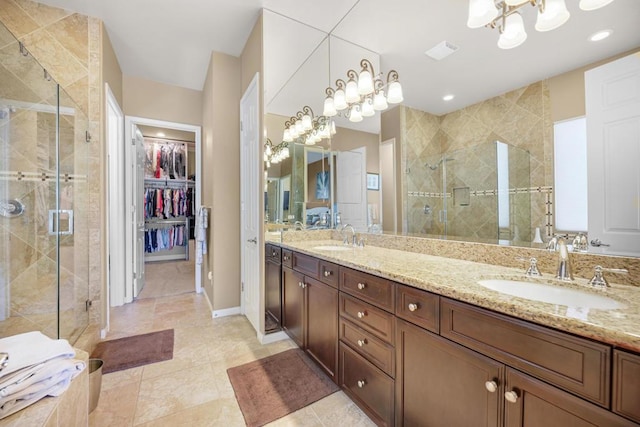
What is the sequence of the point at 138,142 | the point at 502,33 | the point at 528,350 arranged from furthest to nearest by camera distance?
1. the point at 138,142
2. the point at 502,33
3. the point at 528,350

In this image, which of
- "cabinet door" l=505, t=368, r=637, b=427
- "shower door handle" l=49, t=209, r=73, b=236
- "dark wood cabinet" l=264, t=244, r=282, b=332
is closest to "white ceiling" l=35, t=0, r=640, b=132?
"cabinet door" l=505, t=368, r=637, b=427

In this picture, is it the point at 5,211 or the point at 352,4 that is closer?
the point at 5,211

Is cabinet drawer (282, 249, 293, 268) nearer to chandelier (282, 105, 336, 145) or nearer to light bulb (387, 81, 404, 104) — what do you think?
chandelier (282, 105, 336, 145)

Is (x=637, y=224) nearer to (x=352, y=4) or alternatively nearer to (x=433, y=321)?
(x=433, y=321)

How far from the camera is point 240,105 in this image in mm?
2887

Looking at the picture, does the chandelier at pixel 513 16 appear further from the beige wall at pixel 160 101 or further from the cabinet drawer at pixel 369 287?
the beige wall at pixel 160 101

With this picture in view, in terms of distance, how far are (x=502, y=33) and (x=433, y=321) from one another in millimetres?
1427

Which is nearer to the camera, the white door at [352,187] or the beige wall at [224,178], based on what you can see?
the white door at [352,187]

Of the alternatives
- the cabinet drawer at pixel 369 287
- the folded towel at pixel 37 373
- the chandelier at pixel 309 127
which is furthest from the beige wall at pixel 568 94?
the folded towel at pixel 37 373

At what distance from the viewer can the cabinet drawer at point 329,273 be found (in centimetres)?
160

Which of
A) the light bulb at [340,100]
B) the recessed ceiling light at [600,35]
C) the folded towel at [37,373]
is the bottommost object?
the folded towel at [37,373]

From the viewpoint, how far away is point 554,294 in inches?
41.0

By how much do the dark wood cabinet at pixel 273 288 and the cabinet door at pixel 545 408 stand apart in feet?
5.81

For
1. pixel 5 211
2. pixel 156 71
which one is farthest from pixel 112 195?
pixel 156 71
